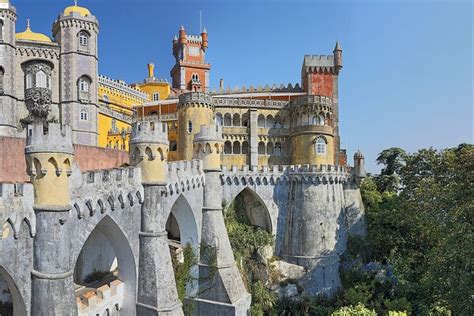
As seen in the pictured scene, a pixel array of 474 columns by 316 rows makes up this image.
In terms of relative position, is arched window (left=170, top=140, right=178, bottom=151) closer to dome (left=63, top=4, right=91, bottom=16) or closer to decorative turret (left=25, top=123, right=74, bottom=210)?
dome (left=63, top=4, right=91, bottom=16)

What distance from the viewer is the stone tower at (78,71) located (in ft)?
116

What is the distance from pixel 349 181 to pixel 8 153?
1197 inches

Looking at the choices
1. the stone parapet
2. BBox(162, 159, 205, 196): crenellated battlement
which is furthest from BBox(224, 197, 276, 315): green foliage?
the stone parapet

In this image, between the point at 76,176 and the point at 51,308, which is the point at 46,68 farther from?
the point at 51,308

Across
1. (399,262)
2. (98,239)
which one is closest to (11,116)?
(98,239)

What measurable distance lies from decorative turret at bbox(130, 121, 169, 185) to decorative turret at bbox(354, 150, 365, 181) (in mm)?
25420

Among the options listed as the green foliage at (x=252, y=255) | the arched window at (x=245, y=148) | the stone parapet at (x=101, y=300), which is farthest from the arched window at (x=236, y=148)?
the stone parapet at (x=101, y=300)

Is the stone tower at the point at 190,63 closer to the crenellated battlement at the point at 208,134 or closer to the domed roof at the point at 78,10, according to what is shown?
the domed roof at the point at 78,10

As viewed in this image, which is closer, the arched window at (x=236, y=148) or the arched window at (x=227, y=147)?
the arched window at (x=227, y=147)

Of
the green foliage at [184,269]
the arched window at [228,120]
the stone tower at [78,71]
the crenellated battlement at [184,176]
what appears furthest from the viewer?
the arched window at [228,120]

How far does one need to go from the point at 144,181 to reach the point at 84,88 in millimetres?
22976

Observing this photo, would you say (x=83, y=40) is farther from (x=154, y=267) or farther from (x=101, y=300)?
(x=101, y=300)

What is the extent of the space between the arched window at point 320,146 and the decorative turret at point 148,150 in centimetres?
2396

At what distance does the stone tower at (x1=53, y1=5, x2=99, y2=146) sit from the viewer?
116ft
